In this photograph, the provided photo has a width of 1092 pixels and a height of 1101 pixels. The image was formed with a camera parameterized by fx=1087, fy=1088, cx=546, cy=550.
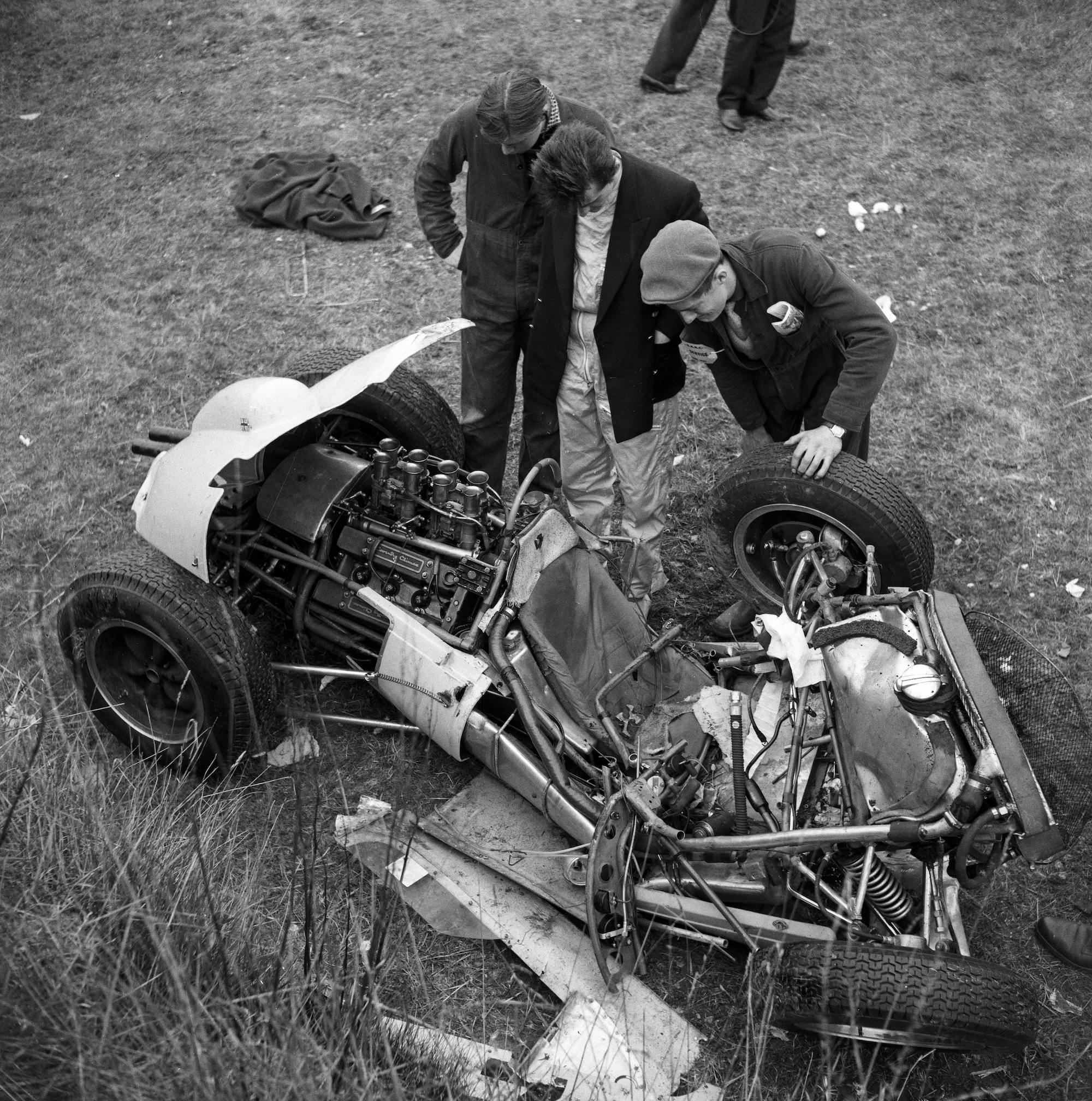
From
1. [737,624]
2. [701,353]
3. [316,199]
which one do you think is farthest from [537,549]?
[316,199]

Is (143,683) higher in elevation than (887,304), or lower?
lower

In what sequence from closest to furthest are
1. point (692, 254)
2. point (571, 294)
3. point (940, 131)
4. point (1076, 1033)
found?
point (1076, 1033) < point (692, 254) < point (571, 294) < point (940, 131)

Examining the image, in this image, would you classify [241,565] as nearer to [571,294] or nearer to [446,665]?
[446,665]

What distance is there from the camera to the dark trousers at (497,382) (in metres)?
4.71

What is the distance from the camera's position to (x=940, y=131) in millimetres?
8039

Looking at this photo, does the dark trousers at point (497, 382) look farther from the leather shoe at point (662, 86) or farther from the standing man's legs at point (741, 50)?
the leather shoe at point (662, 86)

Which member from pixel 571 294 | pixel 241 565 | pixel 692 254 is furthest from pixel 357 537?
pixel 692 254

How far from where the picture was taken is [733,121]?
799 centimetres

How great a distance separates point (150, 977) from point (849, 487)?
278cm

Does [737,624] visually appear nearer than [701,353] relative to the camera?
No

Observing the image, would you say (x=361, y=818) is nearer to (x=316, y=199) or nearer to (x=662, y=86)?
(x=316, y=199)

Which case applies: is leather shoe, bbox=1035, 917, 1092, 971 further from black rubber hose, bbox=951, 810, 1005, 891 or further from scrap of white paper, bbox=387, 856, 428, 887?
scrap of white paper, bbox=387, 856, 428, 887

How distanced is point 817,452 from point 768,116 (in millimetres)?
5047

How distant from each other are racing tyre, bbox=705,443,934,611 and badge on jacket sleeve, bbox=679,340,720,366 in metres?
0.40
